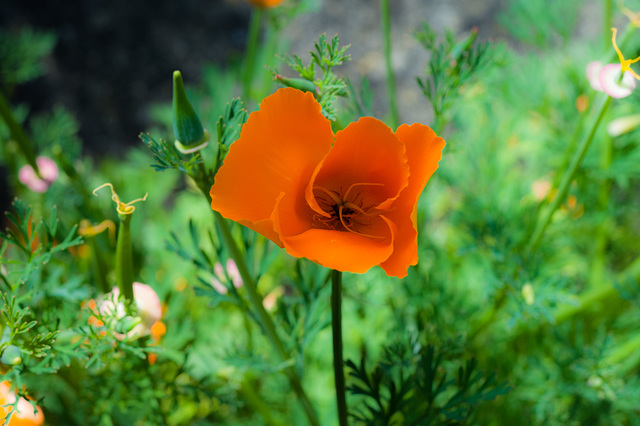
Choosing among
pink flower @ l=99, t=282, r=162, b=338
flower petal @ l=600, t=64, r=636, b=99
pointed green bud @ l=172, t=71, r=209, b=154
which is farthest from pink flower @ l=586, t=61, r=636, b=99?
pink flower @ l=99, t=282, r=162, b=338

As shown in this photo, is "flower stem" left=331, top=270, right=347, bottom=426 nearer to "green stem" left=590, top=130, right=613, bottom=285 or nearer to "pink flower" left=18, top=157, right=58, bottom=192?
"pink flower" left=18, top=157, right=58, bottom=192

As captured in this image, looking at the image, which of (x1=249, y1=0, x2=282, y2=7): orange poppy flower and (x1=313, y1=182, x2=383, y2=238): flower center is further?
(x1=249, y1=0, x2=282, y2=7): orange poppy flower

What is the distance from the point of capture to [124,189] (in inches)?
41.8

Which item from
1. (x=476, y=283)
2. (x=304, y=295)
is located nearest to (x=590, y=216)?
(x=476, y=283)

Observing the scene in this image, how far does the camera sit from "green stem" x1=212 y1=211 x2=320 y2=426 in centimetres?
44

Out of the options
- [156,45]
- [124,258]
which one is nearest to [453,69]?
[124,258]

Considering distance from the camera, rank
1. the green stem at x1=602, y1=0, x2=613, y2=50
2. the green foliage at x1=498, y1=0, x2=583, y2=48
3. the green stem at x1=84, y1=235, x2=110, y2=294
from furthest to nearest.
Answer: the green foliage at x1=498, y1=0, x2=583, y2=48 < the green stem at x1=602, y1=0, x2=613, y2=50 < the green stem at x1=84, y1=235, x2=110, y2=294

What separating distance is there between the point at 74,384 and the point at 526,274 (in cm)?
62

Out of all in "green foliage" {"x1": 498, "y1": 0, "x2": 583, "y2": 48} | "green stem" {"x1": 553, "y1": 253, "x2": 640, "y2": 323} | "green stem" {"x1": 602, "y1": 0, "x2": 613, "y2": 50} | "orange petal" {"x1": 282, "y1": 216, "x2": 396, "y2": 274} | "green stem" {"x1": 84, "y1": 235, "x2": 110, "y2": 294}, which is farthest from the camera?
"green foliage" {"x1": 498, "y1": 0, "x2": 583, "y2": 48}

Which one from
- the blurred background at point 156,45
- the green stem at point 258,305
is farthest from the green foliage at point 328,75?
the blurred background at point 156,45

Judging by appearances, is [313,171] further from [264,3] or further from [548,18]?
[548,18]

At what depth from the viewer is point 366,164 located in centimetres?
42

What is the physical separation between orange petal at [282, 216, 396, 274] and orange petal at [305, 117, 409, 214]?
0.10 feet

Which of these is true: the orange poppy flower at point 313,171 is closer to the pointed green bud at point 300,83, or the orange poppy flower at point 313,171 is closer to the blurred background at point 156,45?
the pointed green bud at point 300,83
